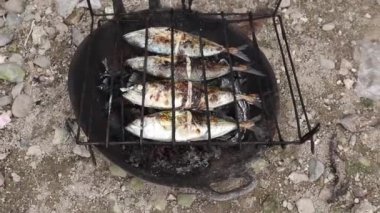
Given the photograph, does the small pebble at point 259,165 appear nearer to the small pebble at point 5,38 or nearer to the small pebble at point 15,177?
the small pebble at point 15,177

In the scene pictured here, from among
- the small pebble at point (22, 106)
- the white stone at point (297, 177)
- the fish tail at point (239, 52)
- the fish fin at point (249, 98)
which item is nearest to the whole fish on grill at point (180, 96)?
the fish fin at point (249, 98)

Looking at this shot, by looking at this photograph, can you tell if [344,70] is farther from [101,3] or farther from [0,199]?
[0,199]

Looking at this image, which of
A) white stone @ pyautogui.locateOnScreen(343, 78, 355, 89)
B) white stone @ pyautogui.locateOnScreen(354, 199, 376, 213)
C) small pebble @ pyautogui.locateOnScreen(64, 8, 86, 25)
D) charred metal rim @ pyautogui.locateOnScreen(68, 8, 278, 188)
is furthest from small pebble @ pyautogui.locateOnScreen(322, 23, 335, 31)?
small pebble @ pyautogui.locateOnScreen(64, 8, 86, 25)

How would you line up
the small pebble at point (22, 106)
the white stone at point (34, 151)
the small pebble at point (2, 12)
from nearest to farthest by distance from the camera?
the white stone at point (34, 151) → the small pebble at point (22, 106) → the small pebble at point (2, 12)

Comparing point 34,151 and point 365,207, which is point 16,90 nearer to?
point 34,151

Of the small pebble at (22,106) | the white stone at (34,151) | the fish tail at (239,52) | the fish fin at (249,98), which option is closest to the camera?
the fish fin at (249,98)

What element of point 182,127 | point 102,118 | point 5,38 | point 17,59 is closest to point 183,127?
point 182,127
